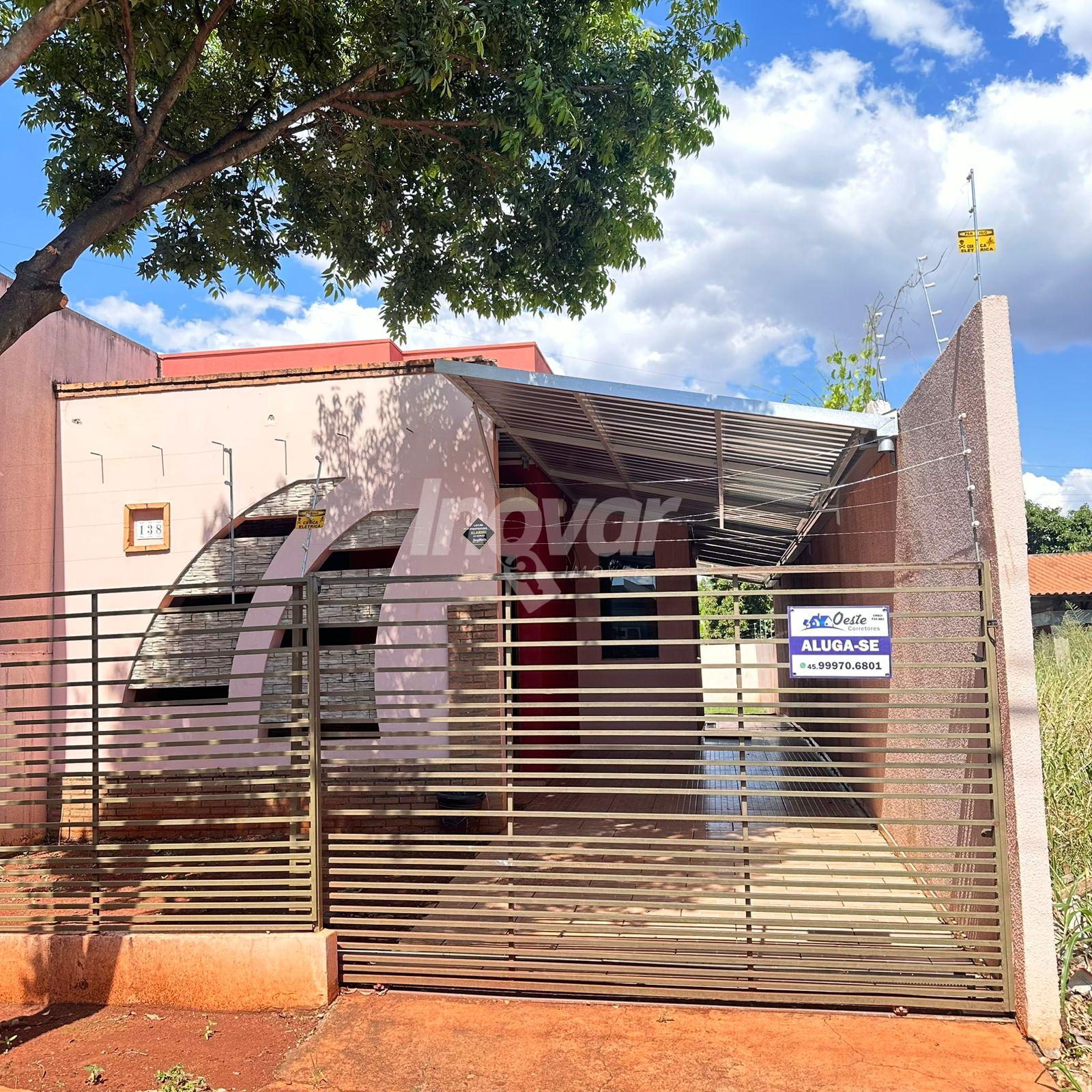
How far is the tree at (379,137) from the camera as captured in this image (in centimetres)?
616

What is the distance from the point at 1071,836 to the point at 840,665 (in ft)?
6.35

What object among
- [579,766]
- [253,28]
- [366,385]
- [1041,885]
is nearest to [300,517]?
[366,385]

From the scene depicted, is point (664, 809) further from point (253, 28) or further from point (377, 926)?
point (253, 28)

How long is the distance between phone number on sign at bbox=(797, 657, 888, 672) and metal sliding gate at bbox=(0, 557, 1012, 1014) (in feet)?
0.79

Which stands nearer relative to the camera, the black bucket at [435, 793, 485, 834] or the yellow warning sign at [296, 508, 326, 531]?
the black bucket at [435, 793, 485, 834]

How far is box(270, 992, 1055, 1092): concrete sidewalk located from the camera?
4.09 meters

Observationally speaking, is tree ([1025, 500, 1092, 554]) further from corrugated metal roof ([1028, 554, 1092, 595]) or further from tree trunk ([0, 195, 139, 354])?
tree trunk ([0, 195, 139, 354])

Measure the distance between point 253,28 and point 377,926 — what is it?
644 centimetres

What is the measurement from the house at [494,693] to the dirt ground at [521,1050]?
16 cm

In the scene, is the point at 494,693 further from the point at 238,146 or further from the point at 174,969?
the point at 238,146

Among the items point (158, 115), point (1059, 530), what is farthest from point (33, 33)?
point (1059, 530)

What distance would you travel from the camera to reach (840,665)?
4.83m

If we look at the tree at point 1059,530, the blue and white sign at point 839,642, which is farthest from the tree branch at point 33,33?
the tree at point 1059,530

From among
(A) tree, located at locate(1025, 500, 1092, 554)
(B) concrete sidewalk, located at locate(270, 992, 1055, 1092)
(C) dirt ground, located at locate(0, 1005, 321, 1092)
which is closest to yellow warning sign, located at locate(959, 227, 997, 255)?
(B) concrete sidewalk, located at locate(270, 992, 1055, 1092)
